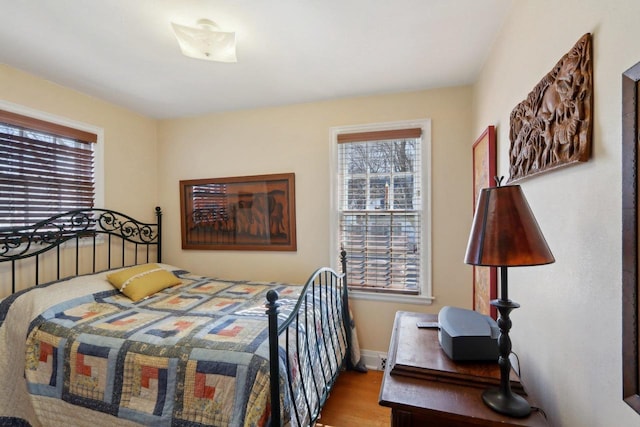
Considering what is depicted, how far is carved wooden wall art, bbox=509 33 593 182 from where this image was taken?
2.67 ft

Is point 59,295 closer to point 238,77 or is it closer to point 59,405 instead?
point 59,405

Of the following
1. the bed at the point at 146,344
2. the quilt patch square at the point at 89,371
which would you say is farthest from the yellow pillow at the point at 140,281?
the quilt patch square at the point at 89,371

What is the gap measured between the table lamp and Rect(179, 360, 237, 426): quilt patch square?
1.05 metres

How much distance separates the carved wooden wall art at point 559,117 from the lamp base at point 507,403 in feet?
2.53

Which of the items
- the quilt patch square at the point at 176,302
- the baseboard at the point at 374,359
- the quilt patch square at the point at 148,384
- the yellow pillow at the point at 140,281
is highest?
the yellow pillow at the point at 140,281

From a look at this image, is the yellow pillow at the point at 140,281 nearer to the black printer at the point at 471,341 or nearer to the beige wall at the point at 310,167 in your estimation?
the beige wall at the point at 310,167

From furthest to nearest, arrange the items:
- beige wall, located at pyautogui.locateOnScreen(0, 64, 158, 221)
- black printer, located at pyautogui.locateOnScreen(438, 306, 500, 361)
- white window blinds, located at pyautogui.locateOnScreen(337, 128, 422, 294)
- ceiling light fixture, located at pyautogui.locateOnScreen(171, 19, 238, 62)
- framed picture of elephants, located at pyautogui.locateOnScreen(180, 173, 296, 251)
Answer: framed picture of elephants, located at pyautogui.locateOnScreen(180, 173, 296, 251), white window blinds, located at pyautogui.locateOnScreen(337, 128, 422, 294), beige wall, located at pyautogui.locateOnScreen(0, 64, 158, 221), ceiling light fixture, located at pyautogui.locateOnScreen(171, 19, 238, 62), black printer, located at pyautogui.locateOnScreen(438, 306, 500, 361)

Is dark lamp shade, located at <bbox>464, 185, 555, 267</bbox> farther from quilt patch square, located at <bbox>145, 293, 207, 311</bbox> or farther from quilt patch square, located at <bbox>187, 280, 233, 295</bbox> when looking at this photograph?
quilt patch square, located at <bbox>187, 280, 233, 295</bbox>

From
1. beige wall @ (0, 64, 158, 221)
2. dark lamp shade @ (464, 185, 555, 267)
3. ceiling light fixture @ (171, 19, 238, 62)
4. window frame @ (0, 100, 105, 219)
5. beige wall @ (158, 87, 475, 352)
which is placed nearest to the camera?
dark lamp shade @ (464, 185, 555, 267)

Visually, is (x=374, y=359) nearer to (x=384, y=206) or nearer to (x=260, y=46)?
(x=384, y=206)

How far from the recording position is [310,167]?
278 cm

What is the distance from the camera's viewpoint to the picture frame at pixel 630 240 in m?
0.62

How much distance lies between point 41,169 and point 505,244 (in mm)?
3126

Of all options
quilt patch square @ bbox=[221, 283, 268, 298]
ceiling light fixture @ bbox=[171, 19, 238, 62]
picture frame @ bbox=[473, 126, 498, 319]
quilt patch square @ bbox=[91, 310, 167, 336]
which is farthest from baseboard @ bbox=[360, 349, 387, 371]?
ceiling light fixture @ bbox=[171, 19, 238, 62]
